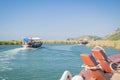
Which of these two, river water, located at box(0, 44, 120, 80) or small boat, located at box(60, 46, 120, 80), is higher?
small boat, located at box(60, 46, 120, 80)

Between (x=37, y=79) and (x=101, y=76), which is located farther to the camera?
(x=37, y=79)

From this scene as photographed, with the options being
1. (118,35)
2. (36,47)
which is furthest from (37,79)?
(118,35)

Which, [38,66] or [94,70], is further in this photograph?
[38,66]

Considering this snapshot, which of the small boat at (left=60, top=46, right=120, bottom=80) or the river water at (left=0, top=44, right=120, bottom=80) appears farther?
the river water at (left=0, top=44, right=120, bottom=80)

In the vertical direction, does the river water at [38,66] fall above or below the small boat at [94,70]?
below

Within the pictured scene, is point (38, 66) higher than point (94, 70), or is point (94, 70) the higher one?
point (94, 70)

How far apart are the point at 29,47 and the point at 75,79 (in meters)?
64.9

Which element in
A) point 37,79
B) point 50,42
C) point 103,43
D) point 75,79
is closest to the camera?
point 75,79

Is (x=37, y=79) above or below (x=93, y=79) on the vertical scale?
below

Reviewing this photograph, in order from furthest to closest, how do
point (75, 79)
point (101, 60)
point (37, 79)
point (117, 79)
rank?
1. point (37, 79)
2. point (101, 60)
3. point (117, 79)
4. point (75, 79)

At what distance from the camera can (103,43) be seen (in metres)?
64.6

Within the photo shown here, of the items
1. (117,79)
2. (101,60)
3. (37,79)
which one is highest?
(101,60)

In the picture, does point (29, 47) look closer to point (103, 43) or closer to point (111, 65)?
point (103, 43)

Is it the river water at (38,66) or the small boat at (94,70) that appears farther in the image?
the river water at (38,66)
